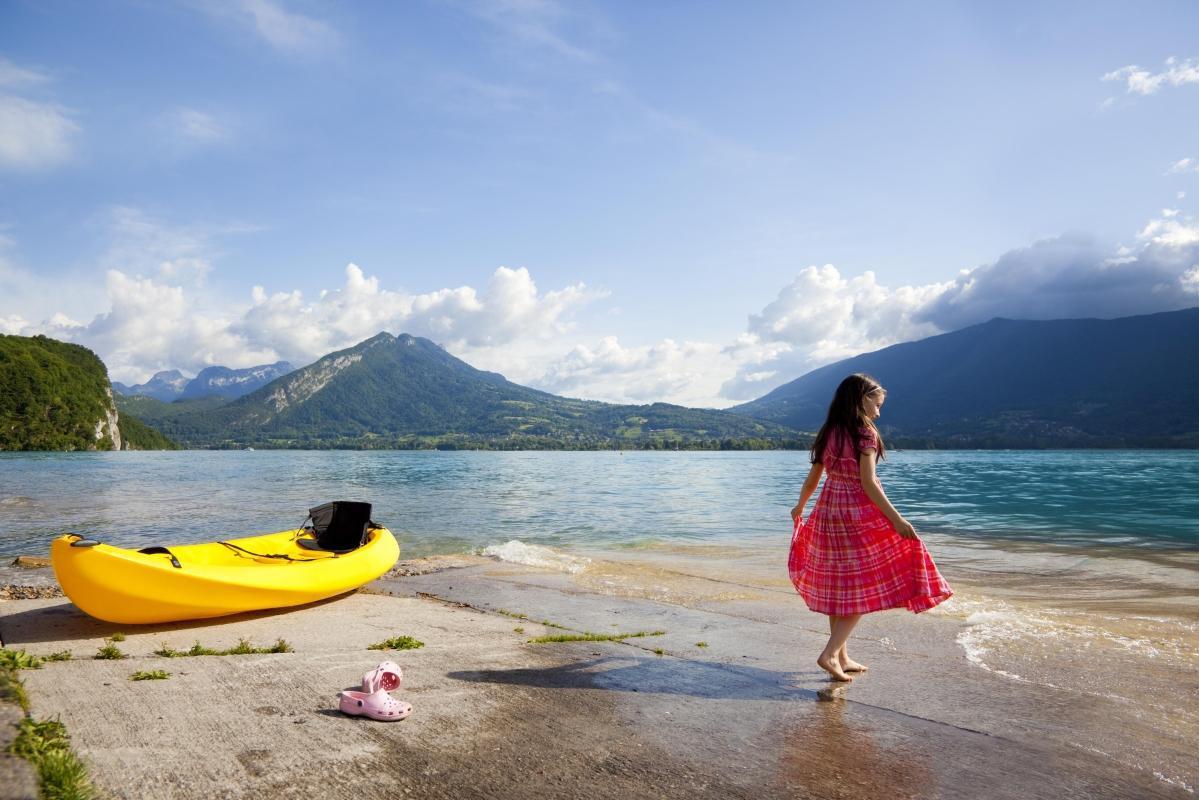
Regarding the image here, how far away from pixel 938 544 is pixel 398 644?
19415 millimetres

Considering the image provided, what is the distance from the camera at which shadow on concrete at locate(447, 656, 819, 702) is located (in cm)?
612

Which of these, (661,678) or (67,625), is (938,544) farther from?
(67,625)

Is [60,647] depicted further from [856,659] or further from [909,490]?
[909,490]

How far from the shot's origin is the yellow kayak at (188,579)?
8008 millimetres

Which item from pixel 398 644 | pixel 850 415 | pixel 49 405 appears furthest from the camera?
pixel 49 405

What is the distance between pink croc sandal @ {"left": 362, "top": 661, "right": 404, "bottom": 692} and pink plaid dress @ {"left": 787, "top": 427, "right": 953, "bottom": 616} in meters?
3.68

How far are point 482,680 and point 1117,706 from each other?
5553 mm

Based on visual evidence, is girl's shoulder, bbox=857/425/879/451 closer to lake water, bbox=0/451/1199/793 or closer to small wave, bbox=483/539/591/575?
lake water, bbox=0/451/1199/793

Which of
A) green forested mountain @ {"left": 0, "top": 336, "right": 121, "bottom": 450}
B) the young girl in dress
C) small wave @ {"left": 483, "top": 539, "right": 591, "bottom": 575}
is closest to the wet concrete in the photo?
the young girl in dress

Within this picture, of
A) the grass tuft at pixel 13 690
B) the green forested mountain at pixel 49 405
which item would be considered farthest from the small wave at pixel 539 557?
the green forested mountain at pixel 49 405

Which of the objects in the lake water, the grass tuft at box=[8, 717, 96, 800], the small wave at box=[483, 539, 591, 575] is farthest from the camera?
the small wave at box=[483, 539, 591, 575]

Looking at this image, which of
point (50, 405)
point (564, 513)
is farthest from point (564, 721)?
point (50, 405)

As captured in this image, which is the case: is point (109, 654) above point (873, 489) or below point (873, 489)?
below

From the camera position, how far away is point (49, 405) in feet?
467
